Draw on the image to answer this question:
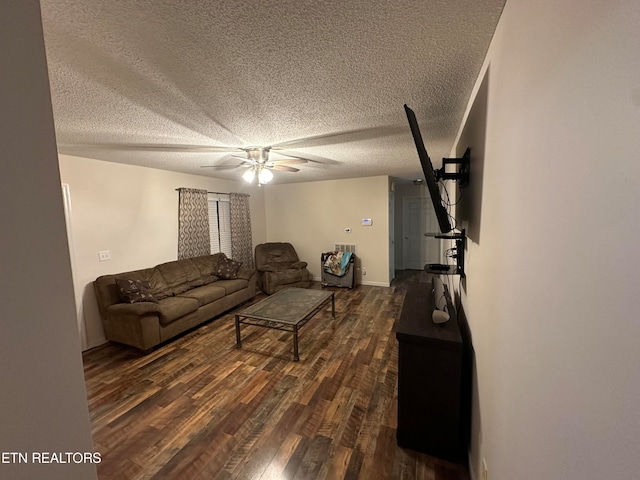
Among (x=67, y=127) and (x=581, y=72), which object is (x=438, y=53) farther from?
(x=67, y=127)

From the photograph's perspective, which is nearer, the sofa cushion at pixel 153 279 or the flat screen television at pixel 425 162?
the flat screen television at pixel 425 162

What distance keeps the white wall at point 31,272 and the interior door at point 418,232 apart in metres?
6.96

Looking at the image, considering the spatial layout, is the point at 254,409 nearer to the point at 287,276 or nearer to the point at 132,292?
the point at 132,292

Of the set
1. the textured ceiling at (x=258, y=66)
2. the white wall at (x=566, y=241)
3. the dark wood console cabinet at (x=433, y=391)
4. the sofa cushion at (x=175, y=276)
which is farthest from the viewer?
the sofa cushion at (x=175, y=276)

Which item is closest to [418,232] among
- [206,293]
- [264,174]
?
[264,174]

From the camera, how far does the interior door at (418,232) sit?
22.4ft

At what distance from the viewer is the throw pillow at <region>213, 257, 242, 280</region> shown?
4672 millimetres

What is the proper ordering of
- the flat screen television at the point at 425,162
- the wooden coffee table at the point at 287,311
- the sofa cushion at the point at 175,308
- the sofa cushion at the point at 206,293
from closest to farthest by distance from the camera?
the flat screen television at the point at 425,162
the wooden coffee table at the point at 287,311
the sofa cushion at the point at 175,308
the sofa cushion at the point at 206,293

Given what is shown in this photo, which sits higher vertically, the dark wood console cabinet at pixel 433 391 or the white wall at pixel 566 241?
the white wall at pixel 566 241

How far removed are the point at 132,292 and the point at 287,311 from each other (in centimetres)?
202

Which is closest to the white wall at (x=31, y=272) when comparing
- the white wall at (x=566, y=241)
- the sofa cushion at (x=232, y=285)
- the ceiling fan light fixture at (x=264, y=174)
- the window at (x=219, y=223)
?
the white wall at (x=566, y=241)

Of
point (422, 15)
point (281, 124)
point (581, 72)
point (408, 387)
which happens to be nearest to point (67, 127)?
point (281, 124)

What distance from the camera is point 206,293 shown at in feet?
12.8

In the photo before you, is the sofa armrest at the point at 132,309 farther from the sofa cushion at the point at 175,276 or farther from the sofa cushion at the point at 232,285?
the sofa cushion at the point at 232,285
